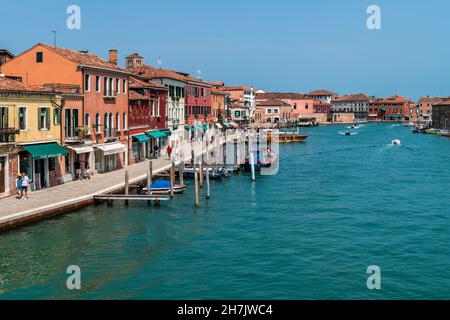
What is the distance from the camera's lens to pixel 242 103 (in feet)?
424

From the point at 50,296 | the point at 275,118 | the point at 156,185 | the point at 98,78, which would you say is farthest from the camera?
the point at 275,118

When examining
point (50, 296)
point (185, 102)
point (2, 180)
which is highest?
point (185, 102)

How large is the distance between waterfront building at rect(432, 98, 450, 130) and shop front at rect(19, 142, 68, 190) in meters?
108

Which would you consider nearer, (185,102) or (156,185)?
(156,185)

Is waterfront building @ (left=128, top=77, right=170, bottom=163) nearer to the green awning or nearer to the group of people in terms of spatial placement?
the green awning

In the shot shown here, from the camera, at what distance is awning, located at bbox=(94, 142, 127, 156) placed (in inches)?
1422

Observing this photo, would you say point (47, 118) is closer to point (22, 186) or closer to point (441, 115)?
point (22, 186)

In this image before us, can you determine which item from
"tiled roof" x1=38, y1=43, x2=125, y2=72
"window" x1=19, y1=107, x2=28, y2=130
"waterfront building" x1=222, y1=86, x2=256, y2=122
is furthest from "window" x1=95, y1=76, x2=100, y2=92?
"waterfront building" x1=222, y1=86, x2=256, y2=122

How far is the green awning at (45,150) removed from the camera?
28334mm

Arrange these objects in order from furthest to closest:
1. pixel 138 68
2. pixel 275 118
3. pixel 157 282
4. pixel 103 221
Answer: pixel 275 118 → pixel 138 68 → pixel 103 221 → pixel 157 282
